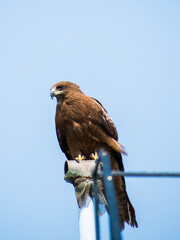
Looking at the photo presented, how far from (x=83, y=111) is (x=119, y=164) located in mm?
1086

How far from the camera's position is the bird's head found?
631 centimetres

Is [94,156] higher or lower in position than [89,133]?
lower

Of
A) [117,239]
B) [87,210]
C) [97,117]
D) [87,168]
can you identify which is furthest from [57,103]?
[117,239]

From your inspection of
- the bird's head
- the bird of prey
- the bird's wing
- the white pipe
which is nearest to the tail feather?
the bird of prey

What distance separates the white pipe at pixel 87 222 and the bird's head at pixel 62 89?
2456mm

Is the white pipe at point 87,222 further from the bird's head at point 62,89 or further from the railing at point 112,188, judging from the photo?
the bird's head at point 62,89

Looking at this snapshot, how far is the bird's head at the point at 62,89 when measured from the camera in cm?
631

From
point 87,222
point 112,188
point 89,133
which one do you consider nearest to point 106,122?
point 89,133

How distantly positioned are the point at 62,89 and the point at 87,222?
2.93 m

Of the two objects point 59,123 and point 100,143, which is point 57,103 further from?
point 100,143

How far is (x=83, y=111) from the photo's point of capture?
5.84m

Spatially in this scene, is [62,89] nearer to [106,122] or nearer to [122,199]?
[106,122]

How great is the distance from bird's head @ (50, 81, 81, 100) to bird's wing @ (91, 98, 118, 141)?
51 centimetres

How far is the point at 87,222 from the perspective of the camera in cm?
395
